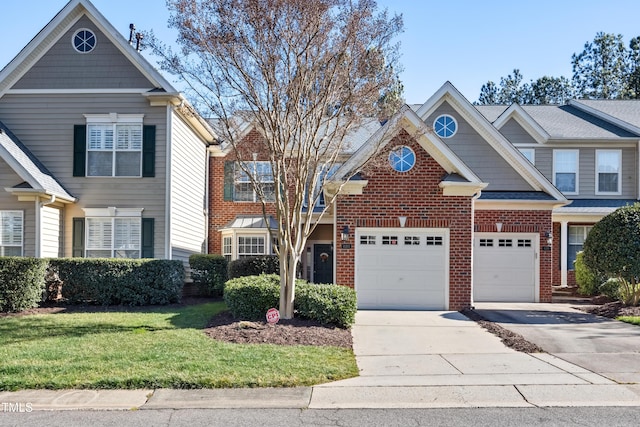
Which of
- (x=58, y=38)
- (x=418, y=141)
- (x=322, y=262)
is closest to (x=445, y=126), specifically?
(x=418, y=141)

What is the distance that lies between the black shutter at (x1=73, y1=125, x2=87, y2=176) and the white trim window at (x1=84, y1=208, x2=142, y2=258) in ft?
3.76

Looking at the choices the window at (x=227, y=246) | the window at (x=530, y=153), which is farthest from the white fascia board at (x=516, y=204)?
the window at (x=227, y=246)

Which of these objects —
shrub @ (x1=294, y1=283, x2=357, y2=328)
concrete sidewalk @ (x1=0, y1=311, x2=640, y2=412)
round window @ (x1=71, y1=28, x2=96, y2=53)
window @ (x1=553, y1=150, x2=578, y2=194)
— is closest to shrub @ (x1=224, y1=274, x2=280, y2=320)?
shrub @ (x1=294, y1=283, x2=357, y2=328)

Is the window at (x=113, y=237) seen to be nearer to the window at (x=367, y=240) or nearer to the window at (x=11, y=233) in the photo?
the window at (x=11, y=233)

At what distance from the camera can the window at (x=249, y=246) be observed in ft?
68.0

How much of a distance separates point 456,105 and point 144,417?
15.2m

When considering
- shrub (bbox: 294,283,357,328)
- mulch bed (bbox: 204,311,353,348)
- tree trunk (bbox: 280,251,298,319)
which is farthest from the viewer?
tree trunk (bbox: 280,251,298,319)

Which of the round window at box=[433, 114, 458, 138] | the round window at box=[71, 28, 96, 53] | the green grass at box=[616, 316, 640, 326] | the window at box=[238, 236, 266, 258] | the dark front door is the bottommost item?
the green grass at box=[616, 316, 640, 326]

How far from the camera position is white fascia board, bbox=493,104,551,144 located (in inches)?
840

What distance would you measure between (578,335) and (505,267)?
6371 millimetres

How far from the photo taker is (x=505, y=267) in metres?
18.1

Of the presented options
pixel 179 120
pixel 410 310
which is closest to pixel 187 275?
pixel 179 120

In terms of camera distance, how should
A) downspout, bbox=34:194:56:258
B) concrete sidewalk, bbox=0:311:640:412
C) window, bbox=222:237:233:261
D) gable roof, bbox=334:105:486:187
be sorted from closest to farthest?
concrete sidewalk, bbox=0:311:640:412, gable roof, bbox=334:105:486:187, downspout, bbox=34:194:56:258, window, bbox=222:237:233:261

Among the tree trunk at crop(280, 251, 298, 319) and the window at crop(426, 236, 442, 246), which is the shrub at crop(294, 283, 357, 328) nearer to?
the tree trunk at crop(280, 251, 298, 319)
